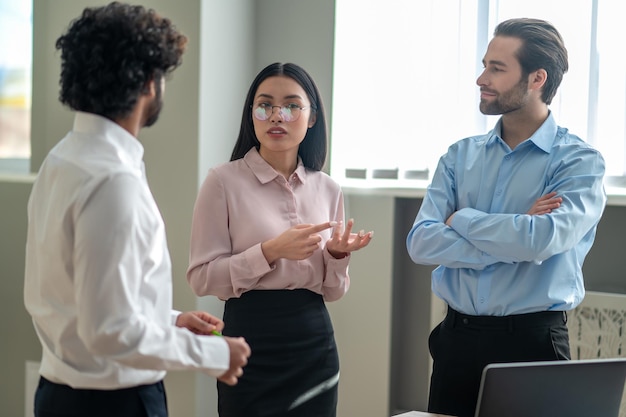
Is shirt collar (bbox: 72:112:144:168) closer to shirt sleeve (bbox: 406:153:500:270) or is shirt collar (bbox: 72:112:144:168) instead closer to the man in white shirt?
the man in white shirt

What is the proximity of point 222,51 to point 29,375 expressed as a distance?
5.69ft

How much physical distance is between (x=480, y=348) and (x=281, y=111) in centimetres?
92

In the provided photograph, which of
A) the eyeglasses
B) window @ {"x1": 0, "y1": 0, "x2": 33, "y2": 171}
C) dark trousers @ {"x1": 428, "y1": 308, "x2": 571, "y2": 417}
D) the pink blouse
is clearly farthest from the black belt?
window @ {"x1": 0, "y1": 0, "x2": 33, "y2": 171}

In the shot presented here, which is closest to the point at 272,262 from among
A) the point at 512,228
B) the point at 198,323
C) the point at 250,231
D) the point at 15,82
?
the point at 250,231

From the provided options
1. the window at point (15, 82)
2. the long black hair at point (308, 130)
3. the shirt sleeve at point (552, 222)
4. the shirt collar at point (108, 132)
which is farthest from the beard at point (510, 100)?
the window at point (15, 82)

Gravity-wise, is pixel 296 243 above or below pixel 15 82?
below

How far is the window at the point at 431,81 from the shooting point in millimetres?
3109

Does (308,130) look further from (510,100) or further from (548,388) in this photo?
(548,388)

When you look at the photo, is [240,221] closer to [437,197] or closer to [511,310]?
[437,197]

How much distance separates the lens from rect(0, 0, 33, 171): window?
3758 mm

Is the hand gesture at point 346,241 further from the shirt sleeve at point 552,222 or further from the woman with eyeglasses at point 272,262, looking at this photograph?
the shirt sleeve at point 552,222

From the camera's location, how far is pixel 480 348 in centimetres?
229

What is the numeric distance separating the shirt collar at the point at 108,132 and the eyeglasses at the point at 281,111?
942 mm

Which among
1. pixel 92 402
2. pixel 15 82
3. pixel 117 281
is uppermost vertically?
pixel 15 82
